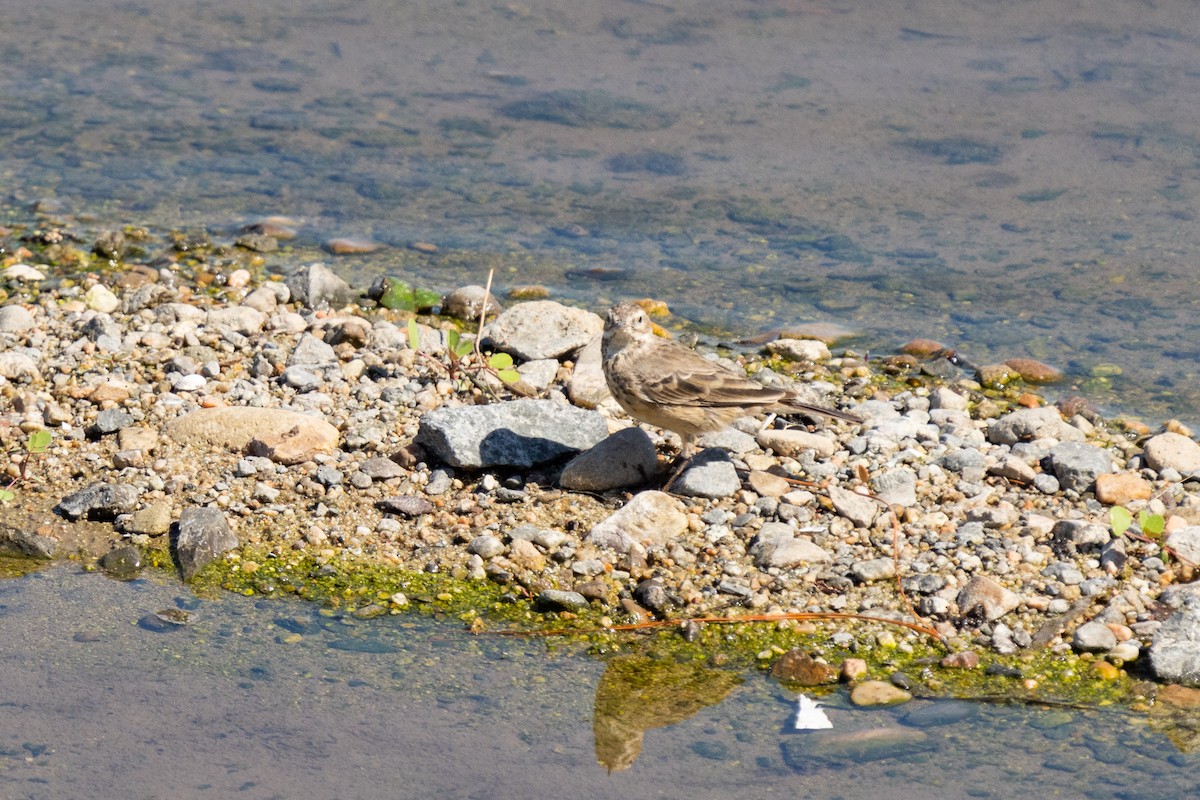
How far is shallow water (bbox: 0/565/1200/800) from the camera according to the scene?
15.5 ft

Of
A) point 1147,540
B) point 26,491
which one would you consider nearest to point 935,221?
point 1147,540

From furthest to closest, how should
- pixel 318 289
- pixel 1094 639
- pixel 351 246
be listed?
pixel 351 246 < pixel 318 289 < pixel 1094 639

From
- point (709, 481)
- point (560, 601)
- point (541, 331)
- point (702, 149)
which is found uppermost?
point (702, 149)

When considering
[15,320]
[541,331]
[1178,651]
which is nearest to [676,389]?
[541,331]

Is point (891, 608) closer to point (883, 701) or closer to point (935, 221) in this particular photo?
point (883, 701)

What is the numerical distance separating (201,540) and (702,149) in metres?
6.65

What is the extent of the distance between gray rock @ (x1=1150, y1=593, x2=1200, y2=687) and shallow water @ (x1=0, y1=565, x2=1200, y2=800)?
32cm

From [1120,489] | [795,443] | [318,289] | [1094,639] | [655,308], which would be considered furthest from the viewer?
[655,308]

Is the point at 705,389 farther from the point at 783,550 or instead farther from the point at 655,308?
the point at 655,308

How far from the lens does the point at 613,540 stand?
613 cm

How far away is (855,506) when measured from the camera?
6.38 m

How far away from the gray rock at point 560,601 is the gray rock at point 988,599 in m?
1.64

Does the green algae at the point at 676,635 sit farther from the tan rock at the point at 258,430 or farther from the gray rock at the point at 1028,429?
the gray rock at the point at 1028,429

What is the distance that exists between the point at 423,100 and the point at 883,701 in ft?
28.6
